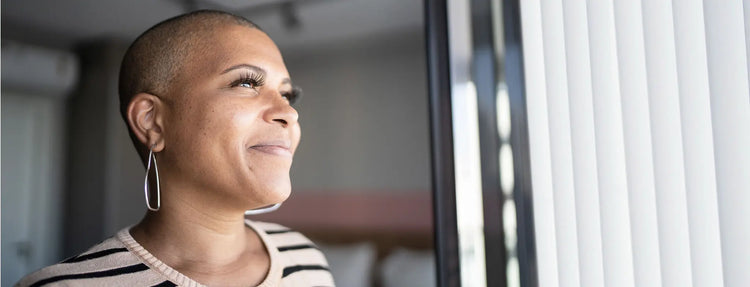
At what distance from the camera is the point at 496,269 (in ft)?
4.14

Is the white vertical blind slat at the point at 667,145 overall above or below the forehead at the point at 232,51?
below

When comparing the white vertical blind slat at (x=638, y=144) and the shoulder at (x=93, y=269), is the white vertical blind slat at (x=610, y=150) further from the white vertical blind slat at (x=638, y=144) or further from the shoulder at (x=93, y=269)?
the shoulder at (x=93, y=269)

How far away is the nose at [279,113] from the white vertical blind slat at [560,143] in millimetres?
591

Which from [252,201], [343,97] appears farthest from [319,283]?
[343,97]

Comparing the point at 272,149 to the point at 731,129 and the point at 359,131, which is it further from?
the point at 731,129

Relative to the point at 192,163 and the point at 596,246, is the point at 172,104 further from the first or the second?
the point at 596,246

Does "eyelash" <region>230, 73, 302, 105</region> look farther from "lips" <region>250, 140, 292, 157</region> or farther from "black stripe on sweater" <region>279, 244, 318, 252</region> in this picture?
"black stripe on sweater" <region>279, 244, 318, 252</region>

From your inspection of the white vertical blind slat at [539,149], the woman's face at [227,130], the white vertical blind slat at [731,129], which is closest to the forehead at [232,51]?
the woman's face at [227,130]

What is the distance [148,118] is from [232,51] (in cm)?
20

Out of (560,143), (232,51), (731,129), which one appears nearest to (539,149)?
(560,143)

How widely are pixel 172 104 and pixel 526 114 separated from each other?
0.78 m

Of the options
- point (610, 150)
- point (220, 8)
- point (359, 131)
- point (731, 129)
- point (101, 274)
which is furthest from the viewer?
point (359, 131)

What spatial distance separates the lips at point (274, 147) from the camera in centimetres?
92

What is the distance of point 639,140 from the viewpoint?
105 centimetres
